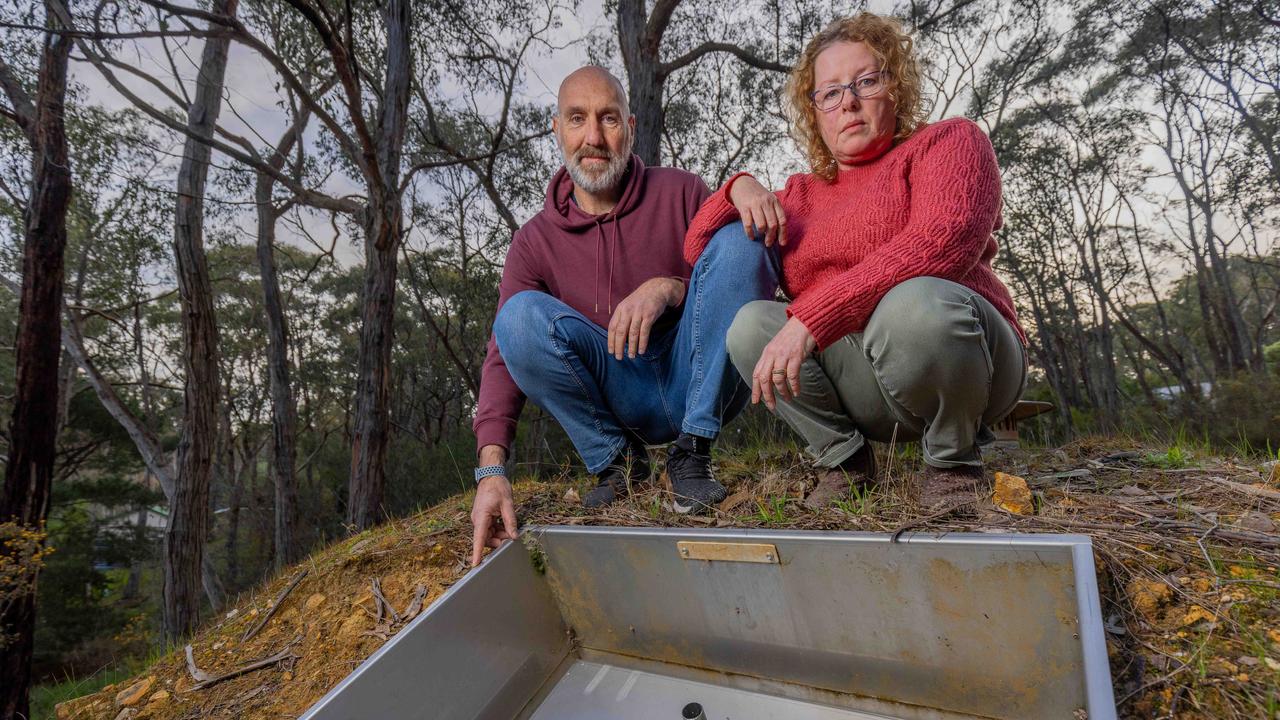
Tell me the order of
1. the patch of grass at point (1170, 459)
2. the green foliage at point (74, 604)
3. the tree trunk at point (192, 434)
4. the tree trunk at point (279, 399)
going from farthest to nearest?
the green foliage at point (74, 604) → the tree trunk at point (279, 399) → the tree trunk at point (192, 434) → the patch of grass at point (1170, 459)

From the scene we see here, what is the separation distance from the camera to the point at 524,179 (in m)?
9.31

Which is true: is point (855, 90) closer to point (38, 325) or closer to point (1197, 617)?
point (1197, 617)

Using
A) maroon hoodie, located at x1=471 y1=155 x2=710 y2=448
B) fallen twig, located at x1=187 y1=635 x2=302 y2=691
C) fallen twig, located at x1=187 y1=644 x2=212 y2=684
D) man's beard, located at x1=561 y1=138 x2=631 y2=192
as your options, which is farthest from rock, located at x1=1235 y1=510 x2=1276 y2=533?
fallen twig, located at x1=187 y1=644 x2=212 y2=684

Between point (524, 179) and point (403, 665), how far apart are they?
930cm

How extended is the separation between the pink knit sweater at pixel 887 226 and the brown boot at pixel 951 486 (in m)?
0.32

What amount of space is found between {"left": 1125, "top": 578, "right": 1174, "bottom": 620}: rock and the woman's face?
90 centimetres

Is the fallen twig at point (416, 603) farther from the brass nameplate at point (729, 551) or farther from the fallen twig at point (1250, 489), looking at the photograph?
the fallen twig at point (1250, 489)

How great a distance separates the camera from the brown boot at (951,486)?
102 centimetres

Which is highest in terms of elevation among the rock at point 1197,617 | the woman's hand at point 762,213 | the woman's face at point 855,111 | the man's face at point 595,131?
the man's face at point 595,131

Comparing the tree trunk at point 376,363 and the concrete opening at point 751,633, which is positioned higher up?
the tree trunk at point 376,363

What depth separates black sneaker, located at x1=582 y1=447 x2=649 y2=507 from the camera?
56.4 inches

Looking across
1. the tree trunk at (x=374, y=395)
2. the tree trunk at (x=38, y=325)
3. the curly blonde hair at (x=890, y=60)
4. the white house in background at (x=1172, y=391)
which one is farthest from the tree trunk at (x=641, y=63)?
the white house in background at (x=1172, y=391)

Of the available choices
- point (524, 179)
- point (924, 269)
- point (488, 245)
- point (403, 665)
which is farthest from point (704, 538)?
point (488, 245)

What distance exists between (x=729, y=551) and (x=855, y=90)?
98 centimetres
